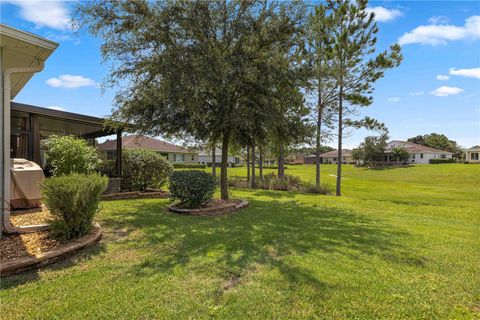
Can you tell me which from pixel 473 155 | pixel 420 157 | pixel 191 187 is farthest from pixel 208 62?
pixel 473 155

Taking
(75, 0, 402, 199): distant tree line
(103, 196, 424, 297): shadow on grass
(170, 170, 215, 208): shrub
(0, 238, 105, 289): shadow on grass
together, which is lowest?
(103, 196, 424, 297): shadow on grass

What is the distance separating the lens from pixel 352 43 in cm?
1418

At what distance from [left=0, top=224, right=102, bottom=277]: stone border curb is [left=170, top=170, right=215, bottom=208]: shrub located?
3.34 meters

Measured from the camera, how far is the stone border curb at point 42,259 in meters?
3.59

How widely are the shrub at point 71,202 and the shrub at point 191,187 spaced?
3.08 m

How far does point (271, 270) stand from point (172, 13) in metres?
7.29

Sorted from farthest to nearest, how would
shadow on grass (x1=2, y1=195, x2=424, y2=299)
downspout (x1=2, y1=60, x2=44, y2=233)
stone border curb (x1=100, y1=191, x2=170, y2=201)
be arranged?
stone border curb (x1=100, y1=191, x2=170, y2=201) < downspout (x1=2, y1=60, x2=44, y2=233) < shadow on grass (x1=2, y1=195, x2=424, y2=299)

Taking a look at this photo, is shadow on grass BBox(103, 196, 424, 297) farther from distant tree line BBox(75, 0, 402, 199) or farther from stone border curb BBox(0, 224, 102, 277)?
distant tree line BBox(75, 0, 402, 199)

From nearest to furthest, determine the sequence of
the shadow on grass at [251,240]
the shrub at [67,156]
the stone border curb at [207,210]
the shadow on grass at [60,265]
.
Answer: the shadow on grass at [60,265] < the shadow on grass at [251,240] < the stone border curb at [207,210] < the shrub at [67,156]

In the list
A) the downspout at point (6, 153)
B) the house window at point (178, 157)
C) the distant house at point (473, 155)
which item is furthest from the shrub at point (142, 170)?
the distant house at point (473, 155)

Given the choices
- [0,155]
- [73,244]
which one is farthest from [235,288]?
[0,155]

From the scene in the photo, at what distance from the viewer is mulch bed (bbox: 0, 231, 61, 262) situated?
4070 mm

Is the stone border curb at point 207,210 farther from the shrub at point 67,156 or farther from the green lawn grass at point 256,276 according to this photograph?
the shrub at point 67,156

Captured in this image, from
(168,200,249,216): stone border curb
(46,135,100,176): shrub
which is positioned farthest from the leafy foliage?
(46,135,100,176): shrub
